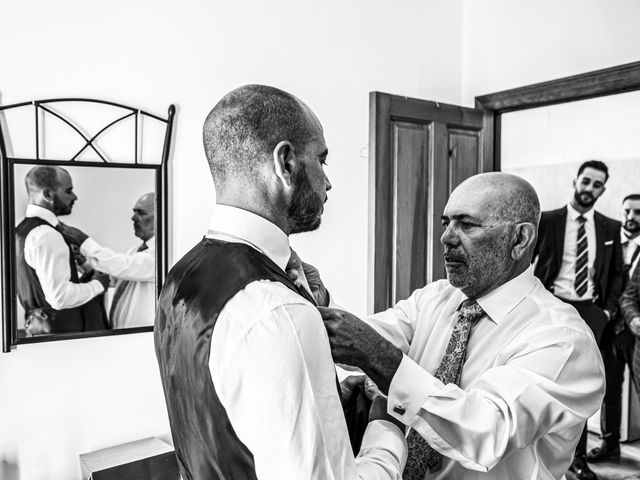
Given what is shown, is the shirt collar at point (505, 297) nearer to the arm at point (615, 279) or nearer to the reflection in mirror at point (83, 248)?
the arm at point (615, 279)

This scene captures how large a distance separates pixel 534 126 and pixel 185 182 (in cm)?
185

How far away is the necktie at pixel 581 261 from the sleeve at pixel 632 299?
0.66 feet

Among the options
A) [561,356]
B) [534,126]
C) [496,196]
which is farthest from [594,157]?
[561,356]

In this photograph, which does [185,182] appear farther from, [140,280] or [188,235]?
[140,280]

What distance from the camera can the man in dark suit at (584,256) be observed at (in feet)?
9.27

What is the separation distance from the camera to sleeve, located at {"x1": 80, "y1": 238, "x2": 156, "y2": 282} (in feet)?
8.14

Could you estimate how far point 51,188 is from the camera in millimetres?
2373

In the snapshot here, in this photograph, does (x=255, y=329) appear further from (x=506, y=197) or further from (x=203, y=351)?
(x=506, y=197)

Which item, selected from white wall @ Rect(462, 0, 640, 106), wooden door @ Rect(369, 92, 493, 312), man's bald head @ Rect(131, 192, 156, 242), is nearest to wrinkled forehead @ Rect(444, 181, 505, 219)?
wooden door @ Rect(369, 92, 493, 312)

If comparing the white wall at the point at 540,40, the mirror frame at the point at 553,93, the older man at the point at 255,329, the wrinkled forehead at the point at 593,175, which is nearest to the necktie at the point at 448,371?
the older man at the point at 255,329

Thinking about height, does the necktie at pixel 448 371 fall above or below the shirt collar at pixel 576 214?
below

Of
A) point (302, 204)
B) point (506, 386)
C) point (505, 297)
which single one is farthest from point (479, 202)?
point (302, 204)

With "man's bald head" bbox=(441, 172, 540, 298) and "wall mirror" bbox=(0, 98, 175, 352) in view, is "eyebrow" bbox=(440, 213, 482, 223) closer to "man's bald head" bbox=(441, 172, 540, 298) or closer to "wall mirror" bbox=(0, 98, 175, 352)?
"man's bald head" bbox=(441, 172, 540, 298)

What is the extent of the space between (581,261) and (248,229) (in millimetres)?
2432
